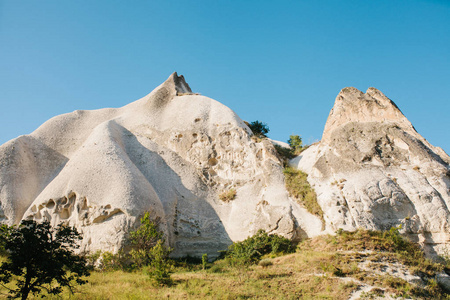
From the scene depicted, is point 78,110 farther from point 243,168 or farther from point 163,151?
point 243,168

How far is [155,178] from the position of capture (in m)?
19.5

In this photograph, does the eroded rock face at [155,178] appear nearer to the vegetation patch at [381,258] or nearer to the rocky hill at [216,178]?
the rocky hill at [216,178]

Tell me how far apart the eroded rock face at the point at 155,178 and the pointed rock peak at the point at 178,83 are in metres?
3.18

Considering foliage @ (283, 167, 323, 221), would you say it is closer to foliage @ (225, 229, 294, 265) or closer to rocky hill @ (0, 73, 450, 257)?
rocky hill @ (0, 73, 450, 257)

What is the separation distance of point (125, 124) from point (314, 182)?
12905 millimetres

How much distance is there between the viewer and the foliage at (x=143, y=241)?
45.9 ft

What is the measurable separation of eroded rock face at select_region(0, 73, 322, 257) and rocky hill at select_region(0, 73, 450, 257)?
6cm

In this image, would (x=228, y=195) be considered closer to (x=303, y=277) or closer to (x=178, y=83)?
(x=303, y=277)

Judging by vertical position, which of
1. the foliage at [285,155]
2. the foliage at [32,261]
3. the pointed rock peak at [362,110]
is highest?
the pointed rock peak at [362,110]

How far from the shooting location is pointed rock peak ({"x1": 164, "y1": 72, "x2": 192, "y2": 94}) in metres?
27.5

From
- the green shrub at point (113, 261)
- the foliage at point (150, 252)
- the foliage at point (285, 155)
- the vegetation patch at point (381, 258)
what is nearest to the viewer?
the vegetation patch at point (381, 258)

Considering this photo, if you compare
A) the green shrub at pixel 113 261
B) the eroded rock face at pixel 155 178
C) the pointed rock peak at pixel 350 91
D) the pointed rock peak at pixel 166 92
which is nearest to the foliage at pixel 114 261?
the green shrub at pixel 113 261

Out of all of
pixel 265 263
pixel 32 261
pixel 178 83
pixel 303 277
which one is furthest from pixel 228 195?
pixel 178 83

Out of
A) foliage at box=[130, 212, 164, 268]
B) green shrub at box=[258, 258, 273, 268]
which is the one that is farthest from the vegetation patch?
foliage at box=[130, 212, 164, 268]
